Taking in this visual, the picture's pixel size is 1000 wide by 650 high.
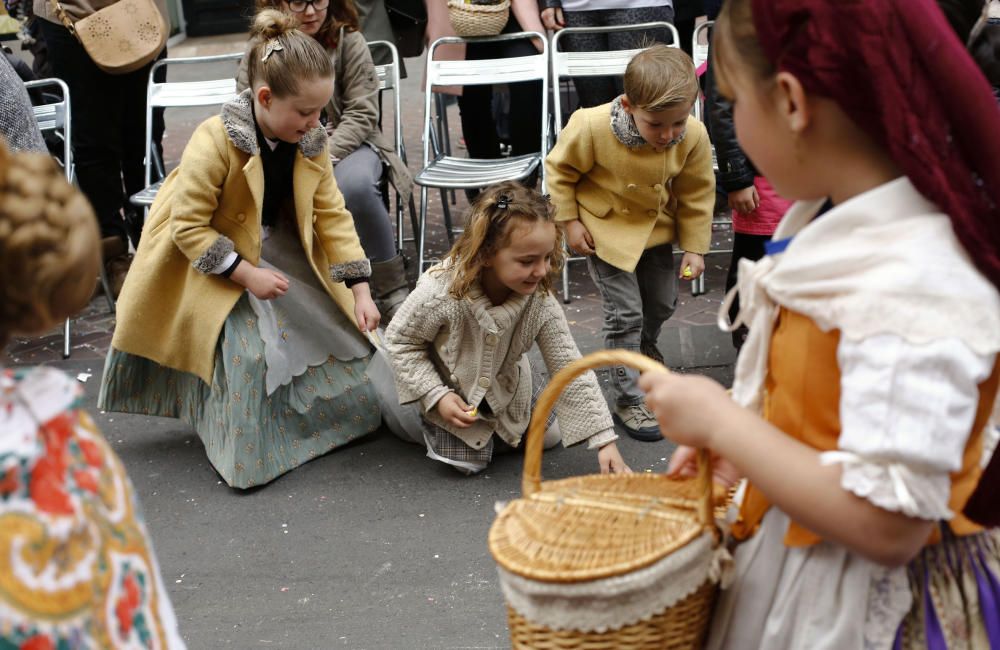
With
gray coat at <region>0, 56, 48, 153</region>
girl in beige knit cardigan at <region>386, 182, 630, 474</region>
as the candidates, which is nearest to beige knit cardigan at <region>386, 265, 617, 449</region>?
girl in beige knit cardigan at <region>386, 182, 630, 474</region>

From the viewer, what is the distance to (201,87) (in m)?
→ 5.83

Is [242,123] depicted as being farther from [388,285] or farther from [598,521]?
[598,521]

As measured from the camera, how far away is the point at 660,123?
3.91 meters

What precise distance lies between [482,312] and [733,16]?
2.37 metres

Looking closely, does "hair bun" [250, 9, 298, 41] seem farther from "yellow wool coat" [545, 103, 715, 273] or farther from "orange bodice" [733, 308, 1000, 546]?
"orange bodice" [733, 308, 1000, 546]

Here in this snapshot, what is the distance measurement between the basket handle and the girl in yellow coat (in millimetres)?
2346

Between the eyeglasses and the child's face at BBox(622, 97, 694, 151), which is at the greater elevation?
the eyeglasses

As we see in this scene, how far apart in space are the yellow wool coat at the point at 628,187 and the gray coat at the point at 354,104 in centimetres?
144

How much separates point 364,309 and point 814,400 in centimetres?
292

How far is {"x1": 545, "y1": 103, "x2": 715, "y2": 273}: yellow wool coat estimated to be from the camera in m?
4.06

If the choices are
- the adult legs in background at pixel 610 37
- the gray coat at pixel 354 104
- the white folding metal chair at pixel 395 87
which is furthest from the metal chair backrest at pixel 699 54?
the gray coat at pixel 354 104

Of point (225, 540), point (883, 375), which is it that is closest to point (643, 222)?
point (225, 540)

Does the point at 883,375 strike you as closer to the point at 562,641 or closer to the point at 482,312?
the point at 562,641

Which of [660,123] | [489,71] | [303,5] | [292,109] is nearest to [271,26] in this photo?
[292,109]
